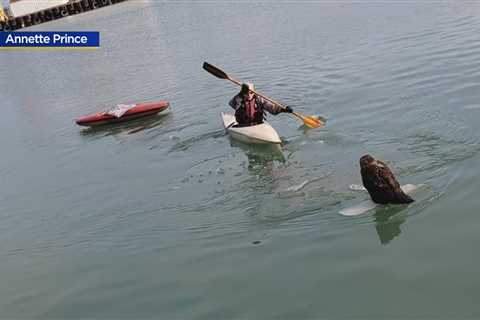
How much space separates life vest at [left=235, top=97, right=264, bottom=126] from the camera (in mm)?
14242

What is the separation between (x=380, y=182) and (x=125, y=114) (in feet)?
34.4

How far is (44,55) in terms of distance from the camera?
3650 centimetres

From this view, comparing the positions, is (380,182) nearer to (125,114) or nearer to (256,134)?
(256,134)

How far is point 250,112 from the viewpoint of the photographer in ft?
46.9

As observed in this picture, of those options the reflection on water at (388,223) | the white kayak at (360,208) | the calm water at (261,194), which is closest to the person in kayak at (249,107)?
the calm water at (261,194)

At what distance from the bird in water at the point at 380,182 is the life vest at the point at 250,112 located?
5.56 metres

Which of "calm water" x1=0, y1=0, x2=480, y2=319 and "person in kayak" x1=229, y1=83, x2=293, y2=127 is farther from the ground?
"person in kayak" x1=229, y1=83, x2=293, y2=127

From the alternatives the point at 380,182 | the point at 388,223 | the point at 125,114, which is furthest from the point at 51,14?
the point at 388,223

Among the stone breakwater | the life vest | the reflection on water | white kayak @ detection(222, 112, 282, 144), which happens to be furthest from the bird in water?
the stone breakwater

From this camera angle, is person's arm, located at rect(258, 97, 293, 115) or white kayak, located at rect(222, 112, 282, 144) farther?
person's arm, located at rect(258, 97, 293, 115)

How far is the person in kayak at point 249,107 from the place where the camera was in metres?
14.0

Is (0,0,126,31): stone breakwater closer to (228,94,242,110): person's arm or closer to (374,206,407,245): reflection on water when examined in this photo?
(228,94,242,110): person's arm

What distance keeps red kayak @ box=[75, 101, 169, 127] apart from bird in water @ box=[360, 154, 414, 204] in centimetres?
981

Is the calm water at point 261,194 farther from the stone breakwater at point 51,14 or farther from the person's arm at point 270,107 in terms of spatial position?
the stone breakwater at point 51,14
